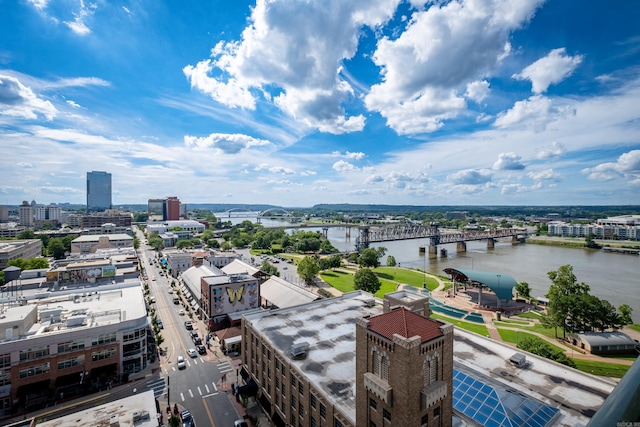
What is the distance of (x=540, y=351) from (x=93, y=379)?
153 feet

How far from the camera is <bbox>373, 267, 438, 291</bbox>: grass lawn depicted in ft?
247

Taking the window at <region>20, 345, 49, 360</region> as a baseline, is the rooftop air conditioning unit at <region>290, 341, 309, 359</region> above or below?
above

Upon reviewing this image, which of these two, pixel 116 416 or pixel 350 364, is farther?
pixel 350 364

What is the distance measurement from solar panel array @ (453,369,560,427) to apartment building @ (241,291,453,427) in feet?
9.56

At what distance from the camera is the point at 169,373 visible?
124ft

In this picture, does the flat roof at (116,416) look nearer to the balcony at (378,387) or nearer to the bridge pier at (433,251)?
the balcony at (378,387)

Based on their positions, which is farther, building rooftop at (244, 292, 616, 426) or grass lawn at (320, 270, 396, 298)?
grass lawn at (320, 270, 396, 298)

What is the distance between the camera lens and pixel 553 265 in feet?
328

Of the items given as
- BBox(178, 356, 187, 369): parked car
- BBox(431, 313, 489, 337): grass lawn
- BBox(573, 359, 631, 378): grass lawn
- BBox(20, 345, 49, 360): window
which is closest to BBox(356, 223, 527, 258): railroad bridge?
BBox(431, 313, 489, 337): grass lawn

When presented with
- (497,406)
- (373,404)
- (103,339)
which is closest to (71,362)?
(103,339)

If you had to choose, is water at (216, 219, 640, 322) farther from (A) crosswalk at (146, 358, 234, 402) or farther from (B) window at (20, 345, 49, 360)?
(B) window at (20, 345, 49, 360)

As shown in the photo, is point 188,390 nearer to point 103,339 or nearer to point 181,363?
point 181,363

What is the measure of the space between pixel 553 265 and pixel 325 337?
97.1 m

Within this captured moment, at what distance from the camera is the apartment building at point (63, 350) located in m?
32.2
